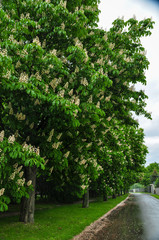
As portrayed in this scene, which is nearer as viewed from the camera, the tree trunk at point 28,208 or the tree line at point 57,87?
the tree line at point 57,87

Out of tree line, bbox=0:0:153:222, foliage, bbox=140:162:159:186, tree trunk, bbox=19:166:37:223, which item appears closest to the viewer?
tree line, bbox=0:0:153:222

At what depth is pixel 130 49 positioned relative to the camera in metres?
14.4

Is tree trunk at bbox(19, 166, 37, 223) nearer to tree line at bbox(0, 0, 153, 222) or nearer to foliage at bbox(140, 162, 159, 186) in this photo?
tree line at bbox(0, 0, 153, 222)

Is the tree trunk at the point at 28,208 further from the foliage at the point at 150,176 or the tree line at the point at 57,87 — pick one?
the foliage at the point at 150,176

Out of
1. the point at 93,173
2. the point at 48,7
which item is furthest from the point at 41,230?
the point at 48,7

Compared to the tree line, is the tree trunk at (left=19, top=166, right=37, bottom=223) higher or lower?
lower

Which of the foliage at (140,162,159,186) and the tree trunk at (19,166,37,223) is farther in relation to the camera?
the foliage at (140,162,159,186)

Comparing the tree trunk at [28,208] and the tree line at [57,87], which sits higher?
the tree line at [57,87]

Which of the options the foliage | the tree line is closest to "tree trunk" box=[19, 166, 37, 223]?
the tree line

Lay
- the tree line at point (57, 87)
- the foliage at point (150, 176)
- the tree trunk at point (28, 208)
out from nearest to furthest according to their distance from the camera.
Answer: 1. the tree line at point (57, 87)
2. the tree trunk at point (28, 208)
3. the foliage at point (150, 176)

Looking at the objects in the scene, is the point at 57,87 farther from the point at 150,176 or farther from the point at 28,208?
the point at 150,176

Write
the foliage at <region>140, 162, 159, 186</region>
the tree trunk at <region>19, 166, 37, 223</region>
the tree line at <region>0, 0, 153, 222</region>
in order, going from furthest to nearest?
the foliage at <region>140, 162, 159, 186</region> → the tree trunk at <region>19, 166, 37, 223</region> → the tree line at <region>0, 0, 153, 222</region>

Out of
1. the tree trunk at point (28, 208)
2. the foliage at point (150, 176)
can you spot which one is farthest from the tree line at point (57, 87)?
the foliage at point (150, 176)

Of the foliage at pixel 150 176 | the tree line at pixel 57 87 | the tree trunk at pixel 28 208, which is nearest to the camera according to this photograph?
the tree line at pixel 57 87
